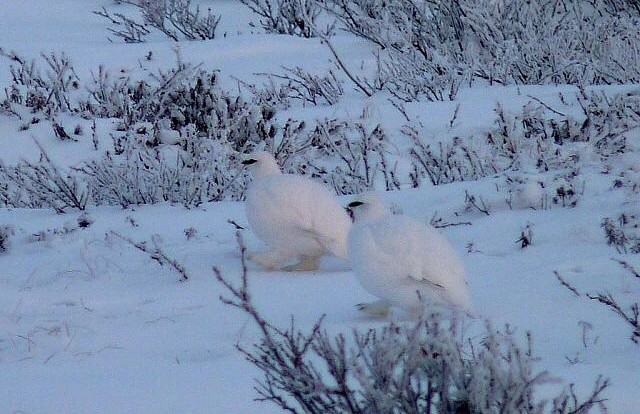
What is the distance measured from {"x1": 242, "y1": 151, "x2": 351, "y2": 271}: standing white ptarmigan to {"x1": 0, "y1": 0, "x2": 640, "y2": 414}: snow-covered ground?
9 centimetres

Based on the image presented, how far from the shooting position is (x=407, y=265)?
11.3 feet

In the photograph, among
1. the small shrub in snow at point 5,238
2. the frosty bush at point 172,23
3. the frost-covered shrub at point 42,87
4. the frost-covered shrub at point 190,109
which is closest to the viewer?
the small shrub in snow at point 5,238

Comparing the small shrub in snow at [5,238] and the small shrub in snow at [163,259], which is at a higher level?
the small shrub in snow at [163,259]

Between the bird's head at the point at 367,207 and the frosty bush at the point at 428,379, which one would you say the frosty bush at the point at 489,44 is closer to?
the bird's head at the point at 367,207

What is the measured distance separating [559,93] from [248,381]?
15.2 feet

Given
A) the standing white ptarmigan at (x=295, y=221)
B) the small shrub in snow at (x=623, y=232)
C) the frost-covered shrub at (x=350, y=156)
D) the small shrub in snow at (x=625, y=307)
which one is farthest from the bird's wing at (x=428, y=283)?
the frost-covered shrub at (x=350, y=156)

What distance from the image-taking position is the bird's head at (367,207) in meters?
3.92

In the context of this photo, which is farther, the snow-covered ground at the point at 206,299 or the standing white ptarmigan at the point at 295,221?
the standing white ptarmigan at the point at 295,221

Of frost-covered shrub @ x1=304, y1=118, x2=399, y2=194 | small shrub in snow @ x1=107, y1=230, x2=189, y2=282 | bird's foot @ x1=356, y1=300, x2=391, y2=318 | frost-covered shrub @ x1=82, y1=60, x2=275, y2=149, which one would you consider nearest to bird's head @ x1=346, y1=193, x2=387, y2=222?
bird's foot @ x1=356, y1=300, x2=391, y2=318

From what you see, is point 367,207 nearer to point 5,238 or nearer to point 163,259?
point 163,259

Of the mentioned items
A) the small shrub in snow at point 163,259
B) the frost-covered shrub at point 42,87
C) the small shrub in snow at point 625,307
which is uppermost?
the small shrub in snow at point 625,307

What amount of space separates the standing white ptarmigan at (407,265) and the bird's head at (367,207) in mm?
299

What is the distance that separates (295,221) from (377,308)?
0.70 metres

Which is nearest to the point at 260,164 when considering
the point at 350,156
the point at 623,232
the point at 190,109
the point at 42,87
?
the point at 623,232
